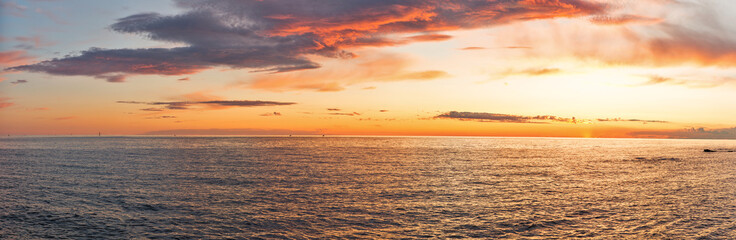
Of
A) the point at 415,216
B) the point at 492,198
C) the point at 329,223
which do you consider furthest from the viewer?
the point at 492,198

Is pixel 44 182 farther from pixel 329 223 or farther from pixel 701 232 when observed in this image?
pixel 701 232

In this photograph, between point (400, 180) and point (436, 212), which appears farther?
point (400, 180)

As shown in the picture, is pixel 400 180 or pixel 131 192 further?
pixel 400 180

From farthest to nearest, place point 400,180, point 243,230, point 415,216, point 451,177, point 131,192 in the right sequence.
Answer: point 451,177 → point 400,180 → point 131,192 → point 415,216 → point 243,230

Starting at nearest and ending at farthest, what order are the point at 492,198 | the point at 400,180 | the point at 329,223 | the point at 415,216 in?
the point at 329,223
the point at 415,216
the point at 492,198
the point at 400,180

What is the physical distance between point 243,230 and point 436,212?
62.9ft

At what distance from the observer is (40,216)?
42062 mm

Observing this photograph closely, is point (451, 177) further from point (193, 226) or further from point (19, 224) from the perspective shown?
point (19, 224)

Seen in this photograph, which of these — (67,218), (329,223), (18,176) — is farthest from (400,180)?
(18,176)

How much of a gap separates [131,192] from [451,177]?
5091 cm

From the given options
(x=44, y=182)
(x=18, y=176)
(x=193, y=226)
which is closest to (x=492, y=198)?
(x=193, y=226)

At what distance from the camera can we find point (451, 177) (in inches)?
3142

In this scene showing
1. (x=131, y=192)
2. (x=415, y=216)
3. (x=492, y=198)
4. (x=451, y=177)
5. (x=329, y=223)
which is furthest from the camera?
(x=451, y=177)

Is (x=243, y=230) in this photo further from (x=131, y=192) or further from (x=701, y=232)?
(x=701, y=232)
